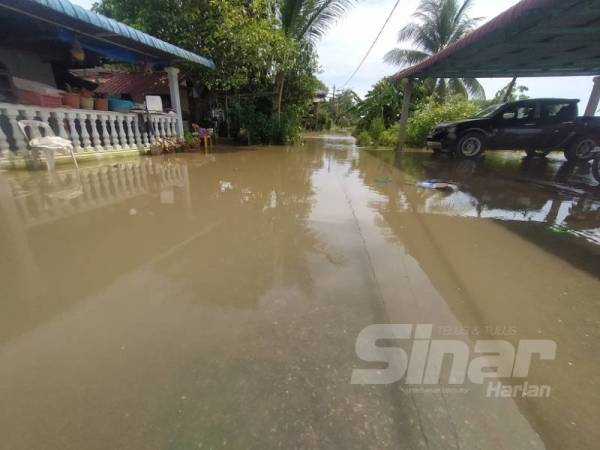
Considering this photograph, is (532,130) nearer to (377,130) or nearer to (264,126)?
(377,130)

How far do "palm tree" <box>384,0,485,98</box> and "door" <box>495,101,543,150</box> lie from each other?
959 cm

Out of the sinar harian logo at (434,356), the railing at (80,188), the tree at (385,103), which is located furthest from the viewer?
the tree at (385,103)

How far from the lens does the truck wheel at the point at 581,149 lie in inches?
312

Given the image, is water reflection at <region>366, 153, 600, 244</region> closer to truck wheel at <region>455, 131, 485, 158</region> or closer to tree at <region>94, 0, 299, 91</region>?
truck wheel at <region>455, 131, 485, 158</region>

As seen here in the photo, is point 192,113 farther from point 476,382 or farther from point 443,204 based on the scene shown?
point 476,382

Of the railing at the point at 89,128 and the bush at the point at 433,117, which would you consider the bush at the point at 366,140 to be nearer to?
the bush at the point at 433,117

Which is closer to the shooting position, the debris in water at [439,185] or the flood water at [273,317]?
the flood water at [273,317]

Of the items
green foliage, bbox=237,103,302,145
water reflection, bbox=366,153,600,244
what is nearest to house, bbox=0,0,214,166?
green foliage, bbox=237,103,302,145

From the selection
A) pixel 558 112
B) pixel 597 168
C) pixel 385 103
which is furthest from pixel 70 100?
pixel 385 103

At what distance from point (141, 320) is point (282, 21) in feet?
41.9

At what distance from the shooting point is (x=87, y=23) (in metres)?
5.66

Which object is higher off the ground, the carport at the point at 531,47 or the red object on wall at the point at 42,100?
the carport at the point at 531,47

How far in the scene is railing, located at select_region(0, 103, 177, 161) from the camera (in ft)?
18.1

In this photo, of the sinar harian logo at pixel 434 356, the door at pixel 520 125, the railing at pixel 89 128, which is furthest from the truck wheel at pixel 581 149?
the railing at pixel 89 128
